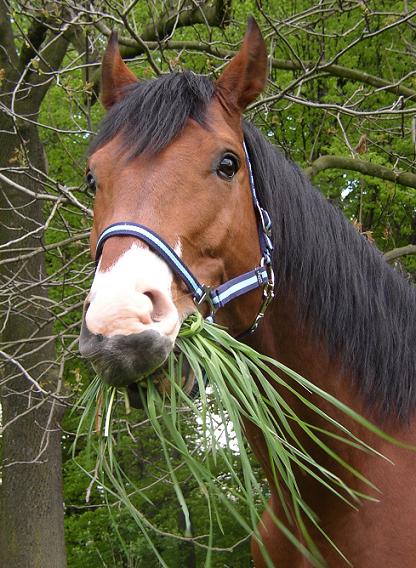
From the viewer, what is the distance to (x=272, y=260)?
2947mm

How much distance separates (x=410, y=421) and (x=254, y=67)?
5.23ft

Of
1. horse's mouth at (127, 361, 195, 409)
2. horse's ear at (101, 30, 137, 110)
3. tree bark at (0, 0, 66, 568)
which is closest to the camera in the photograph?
horse's mouth at (127, 361, 195, 409)

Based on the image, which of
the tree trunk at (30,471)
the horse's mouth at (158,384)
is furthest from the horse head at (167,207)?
the tree trunk at (30,471)

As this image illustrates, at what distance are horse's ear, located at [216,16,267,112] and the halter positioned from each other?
0.20 m

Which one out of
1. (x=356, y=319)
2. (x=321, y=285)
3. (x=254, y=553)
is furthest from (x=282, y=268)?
(x=254, y=553)

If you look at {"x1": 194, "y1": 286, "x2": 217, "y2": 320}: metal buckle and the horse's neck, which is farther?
the horse's neck

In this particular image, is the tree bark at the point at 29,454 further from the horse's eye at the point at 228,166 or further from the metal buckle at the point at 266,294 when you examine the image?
the horse's eye at the point at 228,166

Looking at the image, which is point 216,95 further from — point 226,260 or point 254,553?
point 254,553

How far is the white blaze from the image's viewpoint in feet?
6.64

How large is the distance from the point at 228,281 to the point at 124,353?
736 millimetres

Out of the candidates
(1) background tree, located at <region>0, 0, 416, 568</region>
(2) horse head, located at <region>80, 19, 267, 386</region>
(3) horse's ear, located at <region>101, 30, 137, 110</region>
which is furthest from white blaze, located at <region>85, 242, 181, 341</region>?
(1) background tree, located at <region>0, 0, 416, 568</region>

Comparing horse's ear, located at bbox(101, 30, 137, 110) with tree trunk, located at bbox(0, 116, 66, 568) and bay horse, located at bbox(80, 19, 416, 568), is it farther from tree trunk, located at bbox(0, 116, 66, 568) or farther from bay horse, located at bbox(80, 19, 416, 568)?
tree trunk, located at bbox(0, 116, 66, 568)

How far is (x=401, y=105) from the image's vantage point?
19.1 ft

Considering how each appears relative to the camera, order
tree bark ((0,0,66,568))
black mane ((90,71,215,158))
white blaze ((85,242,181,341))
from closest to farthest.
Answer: white blaze ((85,242,181,341))
black mane ((90,71,215,158))
tree bark ((0,0,66,568))
